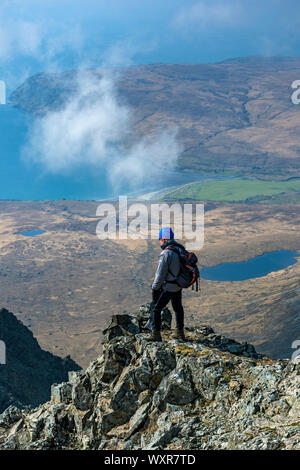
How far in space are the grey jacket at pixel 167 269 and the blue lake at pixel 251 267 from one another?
108 metres

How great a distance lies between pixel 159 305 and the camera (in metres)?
13.3

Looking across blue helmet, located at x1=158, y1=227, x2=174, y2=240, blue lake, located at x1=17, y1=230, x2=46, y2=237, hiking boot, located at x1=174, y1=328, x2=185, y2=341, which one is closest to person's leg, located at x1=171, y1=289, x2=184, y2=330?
hiking boot, located at x1=174, y1=328, x2=185, y2=341

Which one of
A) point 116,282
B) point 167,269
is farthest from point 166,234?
point 116,282

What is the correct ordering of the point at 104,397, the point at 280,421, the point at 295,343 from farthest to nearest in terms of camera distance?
the point at 295,343, the point at 104,397, the point at 280,421

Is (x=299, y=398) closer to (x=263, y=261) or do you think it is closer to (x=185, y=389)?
(x=185, y=389)

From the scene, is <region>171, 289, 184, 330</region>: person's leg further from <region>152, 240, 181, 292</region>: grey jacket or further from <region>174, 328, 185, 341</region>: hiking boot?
<region>152, 240, 181, 292</region>: grey jacket

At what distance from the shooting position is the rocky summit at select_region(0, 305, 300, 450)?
31.2 ft

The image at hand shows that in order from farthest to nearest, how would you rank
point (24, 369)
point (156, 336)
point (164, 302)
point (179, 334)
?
point (24, 369) < point (179, 334) < point (156, 336) < point (164, 302)

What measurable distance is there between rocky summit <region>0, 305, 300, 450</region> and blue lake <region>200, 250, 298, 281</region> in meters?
108

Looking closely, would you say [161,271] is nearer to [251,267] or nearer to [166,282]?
[166,282]

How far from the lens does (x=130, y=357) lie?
13.3 meters

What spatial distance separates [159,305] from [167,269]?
1263mm
